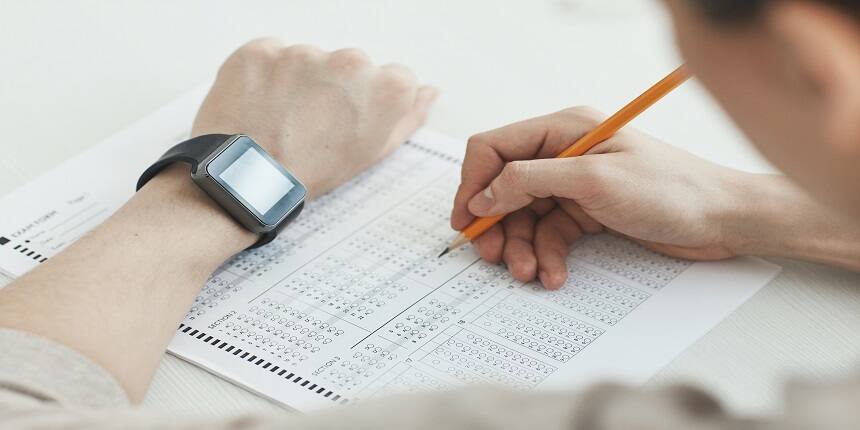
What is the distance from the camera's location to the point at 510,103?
1.44 meters

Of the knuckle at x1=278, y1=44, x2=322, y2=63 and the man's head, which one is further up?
the man's head

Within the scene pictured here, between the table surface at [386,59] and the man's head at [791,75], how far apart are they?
560mm

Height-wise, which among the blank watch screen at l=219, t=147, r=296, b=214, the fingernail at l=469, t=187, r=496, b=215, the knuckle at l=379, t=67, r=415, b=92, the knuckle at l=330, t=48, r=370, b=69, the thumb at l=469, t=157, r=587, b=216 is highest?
the knuckle at l=330, t=48, r=370, b=69

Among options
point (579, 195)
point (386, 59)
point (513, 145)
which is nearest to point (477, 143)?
point (513, 145)

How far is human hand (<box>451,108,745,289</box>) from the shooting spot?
3.61ft

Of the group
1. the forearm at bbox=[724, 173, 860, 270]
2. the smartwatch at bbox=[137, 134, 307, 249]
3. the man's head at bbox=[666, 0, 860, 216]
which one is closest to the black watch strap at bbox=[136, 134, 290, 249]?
the smartwatch at bbox=[137, 134, 307, 249]

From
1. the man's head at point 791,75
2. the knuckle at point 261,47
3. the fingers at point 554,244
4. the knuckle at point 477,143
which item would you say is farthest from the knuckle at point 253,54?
the man's head at point 791,75

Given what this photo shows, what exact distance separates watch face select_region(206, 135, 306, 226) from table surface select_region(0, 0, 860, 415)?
0.28 metres

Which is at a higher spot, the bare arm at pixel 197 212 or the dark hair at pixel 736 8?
the dark hair at pixel 736 8

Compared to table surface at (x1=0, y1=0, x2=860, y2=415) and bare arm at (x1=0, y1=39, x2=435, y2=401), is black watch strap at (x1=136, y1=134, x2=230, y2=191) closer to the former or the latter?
bare arm at (x1=0, y1=39, x2=435, y2=401)

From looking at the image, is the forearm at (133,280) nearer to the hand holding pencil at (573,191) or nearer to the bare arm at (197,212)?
the bare arm at (197,212)

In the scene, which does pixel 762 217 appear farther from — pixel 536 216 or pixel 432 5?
pixel 432 5

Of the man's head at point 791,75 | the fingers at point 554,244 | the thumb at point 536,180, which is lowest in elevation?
the fingers at point 554,244

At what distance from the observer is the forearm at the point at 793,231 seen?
1105mm
